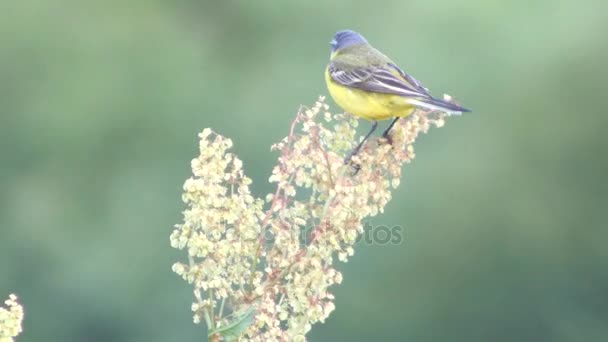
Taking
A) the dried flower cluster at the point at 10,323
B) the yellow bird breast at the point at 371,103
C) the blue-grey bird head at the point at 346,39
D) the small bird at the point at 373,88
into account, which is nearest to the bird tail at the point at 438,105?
the small bird at the point at 373,88

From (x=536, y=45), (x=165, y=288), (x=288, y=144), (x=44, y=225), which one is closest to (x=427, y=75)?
(x=536, y=45)

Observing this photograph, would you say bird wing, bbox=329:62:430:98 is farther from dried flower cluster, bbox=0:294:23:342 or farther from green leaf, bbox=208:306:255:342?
dried flower cluster, bbox=0:294:23:342

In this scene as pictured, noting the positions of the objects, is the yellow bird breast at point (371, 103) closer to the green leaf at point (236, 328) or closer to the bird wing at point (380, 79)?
the bird wing at point (380, 79)

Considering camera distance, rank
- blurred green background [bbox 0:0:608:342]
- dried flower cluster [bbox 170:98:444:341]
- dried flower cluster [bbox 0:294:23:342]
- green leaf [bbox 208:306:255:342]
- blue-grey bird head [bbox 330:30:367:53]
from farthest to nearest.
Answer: blurred green background [bbox 0:0:608:342]
blue-grey bird head [bbox 330:30:367:53]
dried flower cluster [bbox 170:98:444:341]
green leaf [bbox 208:306:255:342]
dried flower cluster [bbox 0:294:23:342]

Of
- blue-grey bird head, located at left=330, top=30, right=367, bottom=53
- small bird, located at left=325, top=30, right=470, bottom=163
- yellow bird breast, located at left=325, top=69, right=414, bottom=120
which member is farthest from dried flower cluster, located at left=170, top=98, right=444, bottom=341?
Result: blue-grey bird head, located at left=330, top=30, right=367, bottom=53

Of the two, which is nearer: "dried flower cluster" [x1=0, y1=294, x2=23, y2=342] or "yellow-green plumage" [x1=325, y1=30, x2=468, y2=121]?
"dried flower cluster" [x1=0, y1=294, x2=23, y2=342]

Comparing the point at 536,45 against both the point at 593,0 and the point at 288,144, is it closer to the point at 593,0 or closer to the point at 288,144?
the point at 593,0

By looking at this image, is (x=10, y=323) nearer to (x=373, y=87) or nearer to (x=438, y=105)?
(x=438, y=105)
